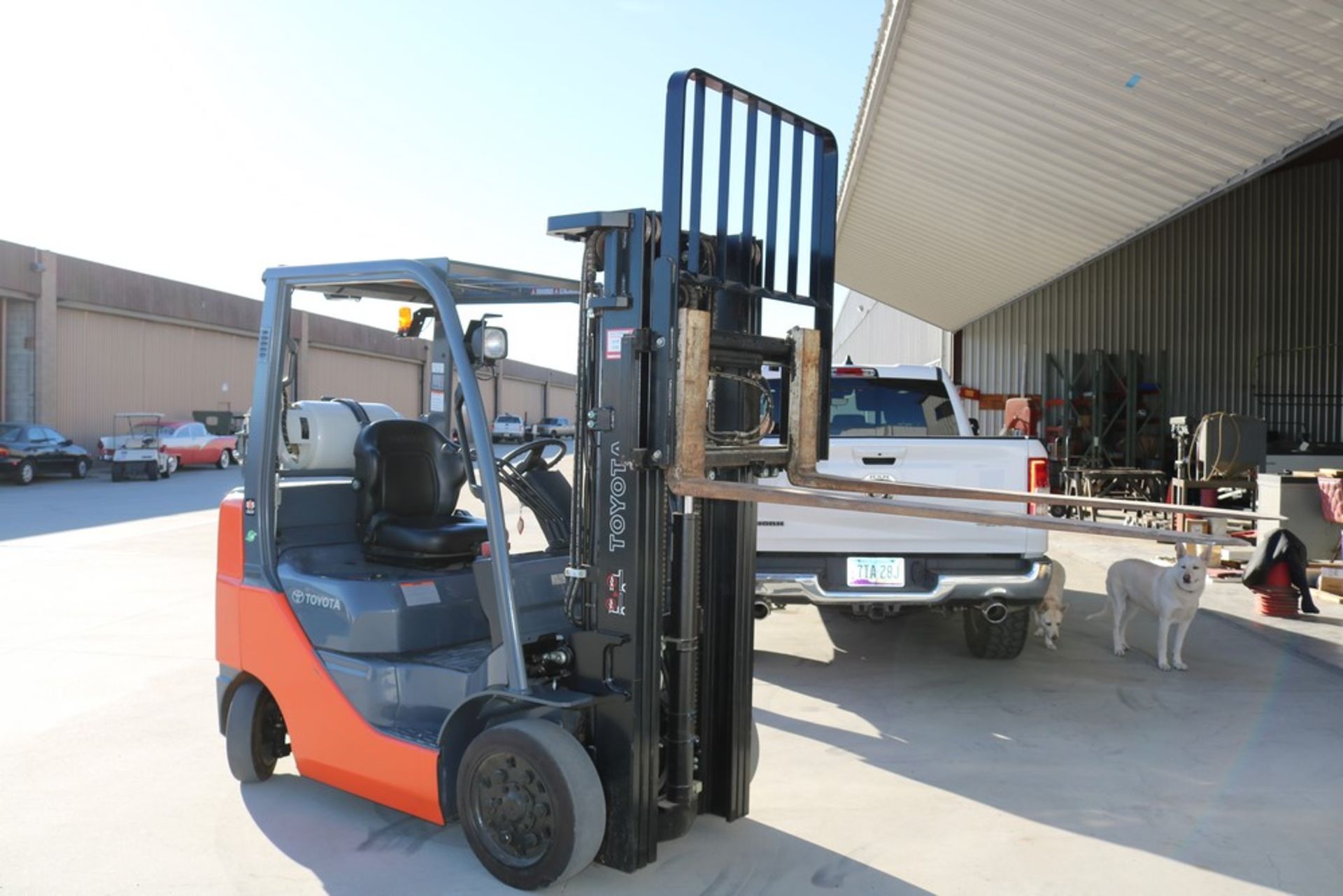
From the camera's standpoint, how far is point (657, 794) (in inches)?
166

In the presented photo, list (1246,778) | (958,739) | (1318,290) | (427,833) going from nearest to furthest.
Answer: (427,833), (1246,778), (958,739), (1318,290)

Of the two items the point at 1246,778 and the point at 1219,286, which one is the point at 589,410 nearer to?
the point at 1246,778

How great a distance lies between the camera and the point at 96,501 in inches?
829

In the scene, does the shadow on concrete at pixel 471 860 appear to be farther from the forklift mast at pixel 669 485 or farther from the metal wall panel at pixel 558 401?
the metal wall panel at pixel 558 401

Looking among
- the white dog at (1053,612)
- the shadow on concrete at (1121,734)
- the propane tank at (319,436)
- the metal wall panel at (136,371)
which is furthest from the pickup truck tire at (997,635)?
the metal wall panel at (136,371)

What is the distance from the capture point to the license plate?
22.6ft

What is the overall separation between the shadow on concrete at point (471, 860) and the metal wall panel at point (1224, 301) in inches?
846

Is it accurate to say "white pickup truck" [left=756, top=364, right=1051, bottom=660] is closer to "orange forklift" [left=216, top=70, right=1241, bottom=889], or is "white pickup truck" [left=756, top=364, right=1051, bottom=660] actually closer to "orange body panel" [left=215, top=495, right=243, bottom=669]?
"orange forklift" [left=216, top=70, right=1241, bottom=889]

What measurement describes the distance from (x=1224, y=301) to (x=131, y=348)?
29.4 metres

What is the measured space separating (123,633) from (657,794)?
19.7 feet

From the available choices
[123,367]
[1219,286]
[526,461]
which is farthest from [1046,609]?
[123,367]

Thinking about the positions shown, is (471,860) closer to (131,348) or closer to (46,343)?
(46,343)

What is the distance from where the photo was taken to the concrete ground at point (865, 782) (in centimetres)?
423

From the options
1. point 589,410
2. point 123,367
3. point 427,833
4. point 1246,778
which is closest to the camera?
point 589,410
